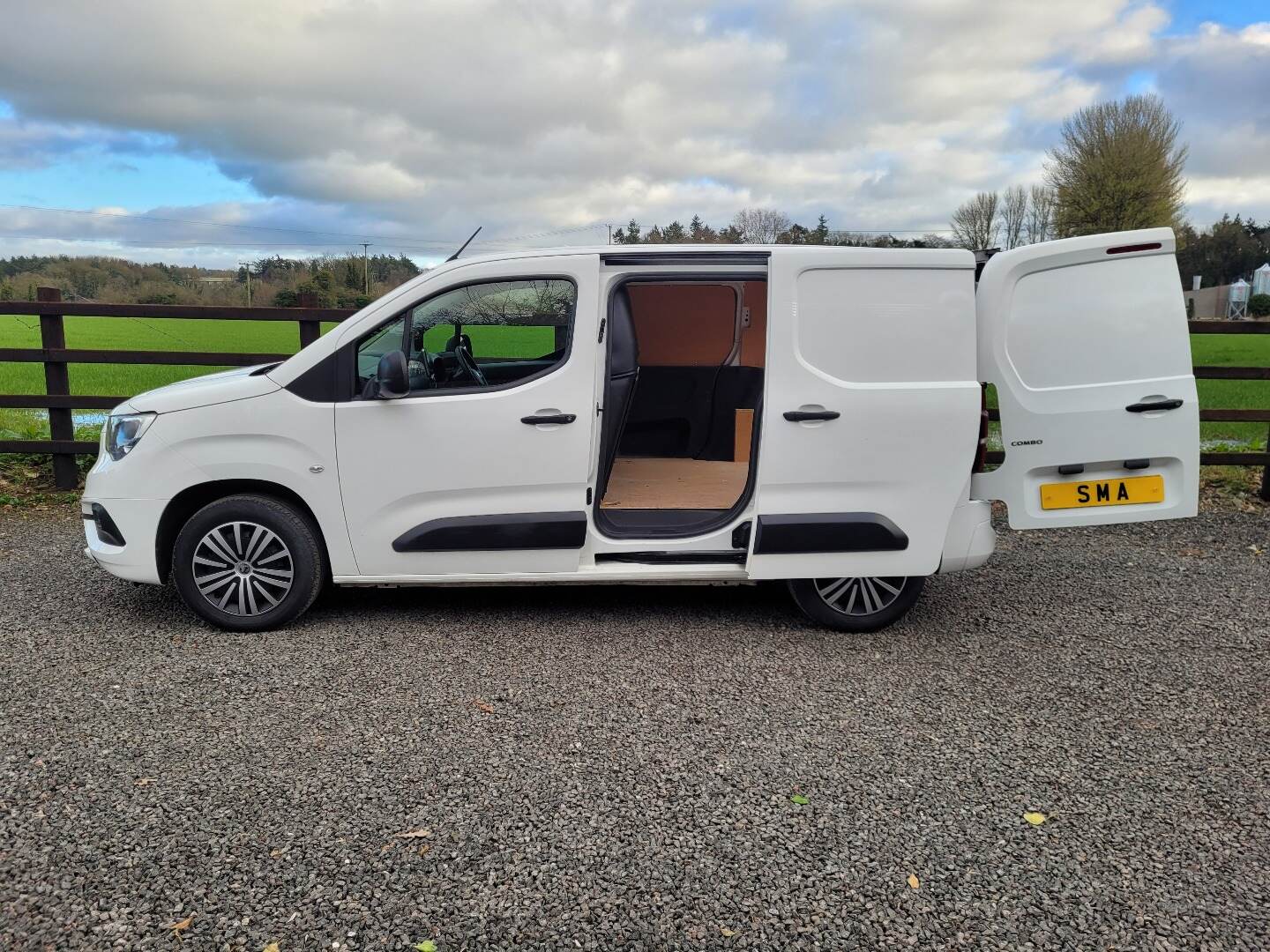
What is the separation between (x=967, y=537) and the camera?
4434mm

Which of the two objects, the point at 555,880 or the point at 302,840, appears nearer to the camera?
the point at 555,880

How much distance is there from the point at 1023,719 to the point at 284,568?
3.48 meters

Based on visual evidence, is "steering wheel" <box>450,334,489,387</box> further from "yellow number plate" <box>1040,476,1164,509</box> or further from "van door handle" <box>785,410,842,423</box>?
"yellow number plate" <box>1040,476,1164,509</box>

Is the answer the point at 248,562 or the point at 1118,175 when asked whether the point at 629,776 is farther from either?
the point at 1118,175

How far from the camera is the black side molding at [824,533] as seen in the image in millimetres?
4348

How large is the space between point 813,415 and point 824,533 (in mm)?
585

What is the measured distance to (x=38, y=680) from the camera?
12.9 feet

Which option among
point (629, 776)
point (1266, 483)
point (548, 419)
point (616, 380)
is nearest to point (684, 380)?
point (616, 380)

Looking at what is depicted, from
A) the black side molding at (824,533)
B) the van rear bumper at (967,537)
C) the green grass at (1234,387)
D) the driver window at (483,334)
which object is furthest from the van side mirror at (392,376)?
the green grass at (1234,387)

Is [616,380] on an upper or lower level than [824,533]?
upper

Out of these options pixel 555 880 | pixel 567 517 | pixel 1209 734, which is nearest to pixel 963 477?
pixel 1209 734

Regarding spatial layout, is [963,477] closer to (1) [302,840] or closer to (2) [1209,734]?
(2) [1209,734]

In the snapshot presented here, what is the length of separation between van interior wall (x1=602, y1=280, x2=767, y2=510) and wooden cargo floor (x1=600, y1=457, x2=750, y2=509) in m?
Answer: 0.03

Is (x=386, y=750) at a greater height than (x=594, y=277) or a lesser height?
lesser
